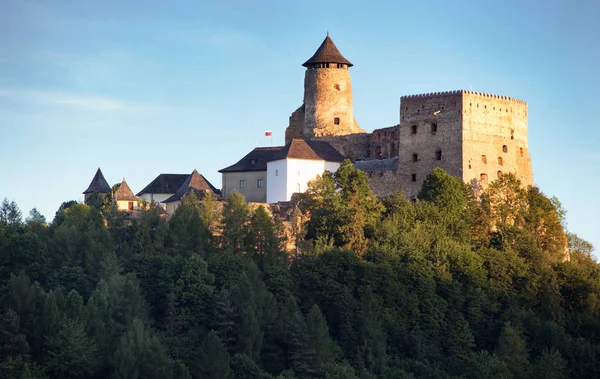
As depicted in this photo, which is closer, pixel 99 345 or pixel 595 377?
pixel 99 345

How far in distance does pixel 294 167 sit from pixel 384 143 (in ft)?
22.2

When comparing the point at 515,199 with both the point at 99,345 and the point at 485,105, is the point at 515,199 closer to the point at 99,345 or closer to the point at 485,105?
the point at 485,105

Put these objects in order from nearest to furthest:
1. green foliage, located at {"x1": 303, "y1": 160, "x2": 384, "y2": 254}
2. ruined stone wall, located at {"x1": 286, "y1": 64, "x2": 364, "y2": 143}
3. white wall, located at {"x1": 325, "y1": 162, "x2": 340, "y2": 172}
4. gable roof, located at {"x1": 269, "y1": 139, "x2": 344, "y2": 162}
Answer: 1. green foliage, located at {"x1": 303, "y1": 160, "x2": 384, "y2": 254}
2. gable roof, located at {"x1": 269, "y1": 139, "x2": 344, "y2": 162}
3. white wall, located at {"x1": 325, "y1": 162, "x2": 340, "y2": 172}
4. ruined stone wall, located at {"x1": 286, "y1": 64, "x2": 364, "y2": 143}

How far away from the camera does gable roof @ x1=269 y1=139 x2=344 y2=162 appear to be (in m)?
77.4

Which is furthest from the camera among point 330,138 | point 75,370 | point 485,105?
point 330,138

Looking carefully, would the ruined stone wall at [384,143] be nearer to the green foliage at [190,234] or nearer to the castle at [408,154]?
the castle at [408,154]

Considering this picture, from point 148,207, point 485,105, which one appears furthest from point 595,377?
point 148,207

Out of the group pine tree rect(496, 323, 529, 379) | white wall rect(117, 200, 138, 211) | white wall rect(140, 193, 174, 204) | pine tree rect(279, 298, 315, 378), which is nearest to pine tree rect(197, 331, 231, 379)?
pine tree rect(279, 298, 315, 378)

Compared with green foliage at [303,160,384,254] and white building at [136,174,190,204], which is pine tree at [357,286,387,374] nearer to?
green foliage at [303,160,384,254]

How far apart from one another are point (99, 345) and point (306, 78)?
30.0 metres

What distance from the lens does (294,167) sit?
76.9m

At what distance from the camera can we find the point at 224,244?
71.8m

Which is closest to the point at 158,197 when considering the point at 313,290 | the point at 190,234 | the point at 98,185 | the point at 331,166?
the point at 98,185

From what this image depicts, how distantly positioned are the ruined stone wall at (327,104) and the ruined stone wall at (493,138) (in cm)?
977
